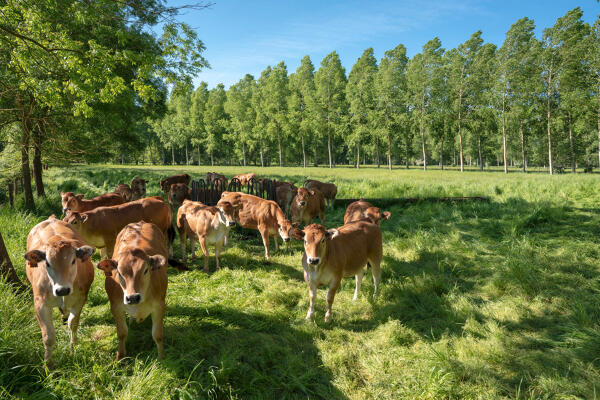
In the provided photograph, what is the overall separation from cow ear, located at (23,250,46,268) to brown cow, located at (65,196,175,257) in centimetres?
299

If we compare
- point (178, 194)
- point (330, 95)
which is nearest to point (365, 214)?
point (178, 194)

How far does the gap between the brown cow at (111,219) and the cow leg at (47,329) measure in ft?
10.1

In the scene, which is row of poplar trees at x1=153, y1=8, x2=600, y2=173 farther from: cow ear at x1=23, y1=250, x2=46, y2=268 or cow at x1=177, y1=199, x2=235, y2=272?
cow ear at x1=23, y1=250, x2=46, y2=268

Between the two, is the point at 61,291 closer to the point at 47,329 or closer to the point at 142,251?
the point at 47,329

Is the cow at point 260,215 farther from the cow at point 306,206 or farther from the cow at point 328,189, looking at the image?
the cow at point 328,189

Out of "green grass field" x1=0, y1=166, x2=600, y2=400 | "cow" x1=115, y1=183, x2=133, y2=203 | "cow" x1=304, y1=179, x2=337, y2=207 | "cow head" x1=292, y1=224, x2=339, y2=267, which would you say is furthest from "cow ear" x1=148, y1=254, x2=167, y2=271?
"cow" x1=304, y1=179, x2=337, y2=207

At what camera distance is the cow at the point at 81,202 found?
8.05m

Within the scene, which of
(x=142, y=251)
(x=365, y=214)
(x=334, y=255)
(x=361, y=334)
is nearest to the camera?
(x=142, y=251)

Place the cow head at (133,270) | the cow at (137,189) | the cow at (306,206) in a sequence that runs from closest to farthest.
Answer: the cow head at (133,270) → the cow at (306,206) → the cow at (137,189)

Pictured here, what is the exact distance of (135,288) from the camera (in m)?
3.38

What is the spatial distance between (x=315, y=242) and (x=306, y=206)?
5.70 meters

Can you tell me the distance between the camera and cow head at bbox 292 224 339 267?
4523 millimetres

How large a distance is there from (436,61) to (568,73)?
1320cm

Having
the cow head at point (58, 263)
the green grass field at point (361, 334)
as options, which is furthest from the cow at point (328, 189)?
the cow head at point (58, 263)
